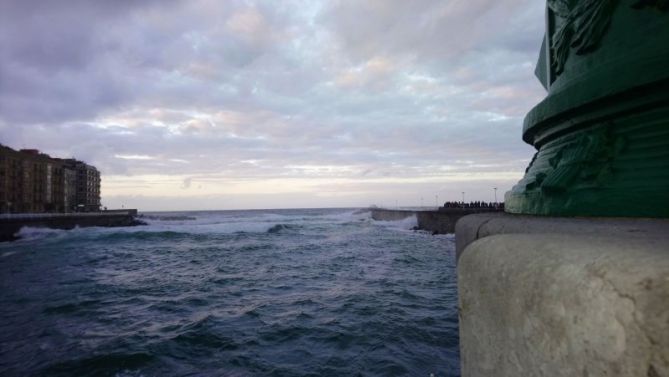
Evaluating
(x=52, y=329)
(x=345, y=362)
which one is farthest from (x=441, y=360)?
(x=52, y=329)

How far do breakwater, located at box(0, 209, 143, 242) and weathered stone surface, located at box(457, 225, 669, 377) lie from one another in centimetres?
4430

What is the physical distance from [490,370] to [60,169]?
88.4 meters

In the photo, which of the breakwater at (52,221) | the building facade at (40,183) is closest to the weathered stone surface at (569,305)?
the breakwater at (52,221)

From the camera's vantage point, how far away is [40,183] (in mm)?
65125

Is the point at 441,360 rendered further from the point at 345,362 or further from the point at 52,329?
the point at 52,329

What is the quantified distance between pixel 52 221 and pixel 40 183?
32.1m

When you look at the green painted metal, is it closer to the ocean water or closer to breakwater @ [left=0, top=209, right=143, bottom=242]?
the ocean water

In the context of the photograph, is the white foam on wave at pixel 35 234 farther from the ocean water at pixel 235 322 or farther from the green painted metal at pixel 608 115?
the green painted metal at pixel 608 115

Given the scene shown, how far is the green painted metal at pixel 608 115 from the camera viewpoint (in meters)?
2.39

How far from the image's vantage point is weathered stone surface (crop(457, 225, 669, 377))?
0.89 metres

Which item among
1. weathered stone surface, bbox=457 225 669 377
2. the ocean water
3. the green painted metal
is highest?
the green painted metal

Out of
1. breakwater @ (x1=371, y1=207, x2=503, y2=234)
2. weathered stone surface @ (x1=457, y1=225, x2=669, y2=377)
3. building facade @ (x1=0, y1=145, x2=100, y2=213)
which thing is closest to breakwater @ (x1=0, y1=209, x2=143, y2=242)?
building facade @ (x1=0, y1=145, x2=100, y2=213)

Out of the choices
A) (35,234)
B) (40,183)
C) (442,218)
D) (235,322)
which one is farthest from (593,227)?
(40,183)

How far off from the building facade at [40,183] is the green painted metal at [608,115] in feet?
241
